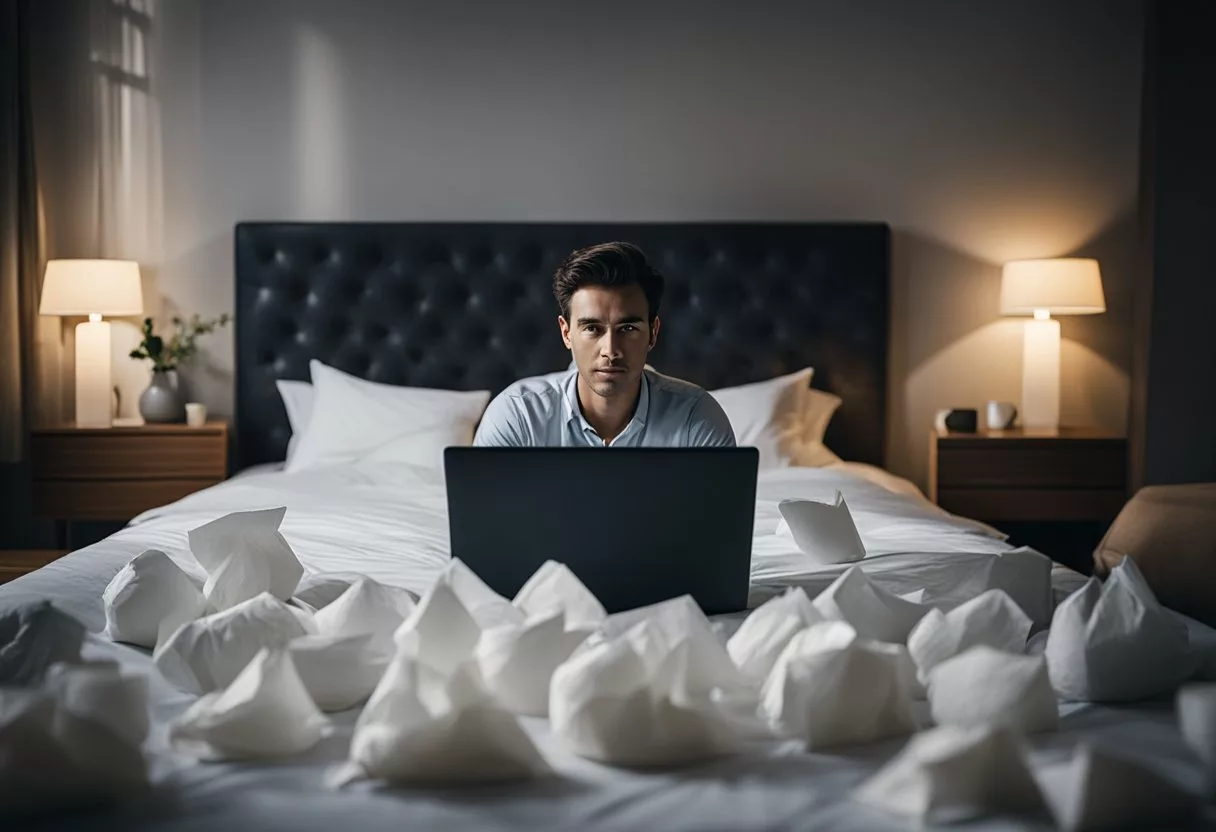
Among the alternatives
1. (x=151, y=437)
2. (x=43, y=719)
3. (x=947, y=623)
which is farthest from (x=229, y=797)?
(x=151, y=437)

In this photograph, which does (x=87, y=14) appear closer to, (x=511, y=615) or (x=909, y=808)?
(x=511, y=615)

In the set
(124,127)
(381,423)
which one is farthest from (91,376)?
(381,423)

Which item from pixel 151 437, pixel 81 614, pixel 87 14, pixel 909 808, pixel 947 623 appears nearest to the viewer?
pixel 909 808

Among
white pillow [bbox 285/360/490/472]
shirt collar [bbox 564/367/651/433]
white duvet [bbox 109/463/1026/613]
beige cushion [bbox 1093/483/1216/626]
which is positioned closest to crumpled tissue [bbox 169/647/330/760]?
white duvet [bbox 109/463/1026/613]

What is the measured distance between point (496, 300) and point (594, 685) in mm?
3280

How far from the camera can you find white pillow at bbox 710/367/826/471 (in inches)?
149

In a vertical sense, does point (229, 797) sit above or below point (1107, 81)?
below

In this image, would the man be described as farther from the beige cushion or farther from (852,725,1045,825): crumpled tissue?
(852,725,1045,825): crumpled tissue

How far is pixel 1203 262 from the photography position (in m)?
4.04

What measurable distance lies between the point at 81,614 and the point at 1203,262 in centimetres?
384

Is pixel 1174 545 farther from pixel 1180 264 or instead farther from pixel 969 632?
pixel 1180 264

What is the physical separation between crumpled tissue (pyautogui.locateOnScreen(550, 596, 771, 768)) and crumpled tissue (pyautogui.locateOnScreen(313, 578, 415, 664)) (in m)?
0.28

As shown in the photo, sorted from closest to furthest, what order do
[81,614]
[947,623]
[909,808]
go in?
1. [909,808]
2. [947,623]
3. [81,614]

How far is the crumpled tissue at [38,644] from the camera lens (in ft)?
4.03
